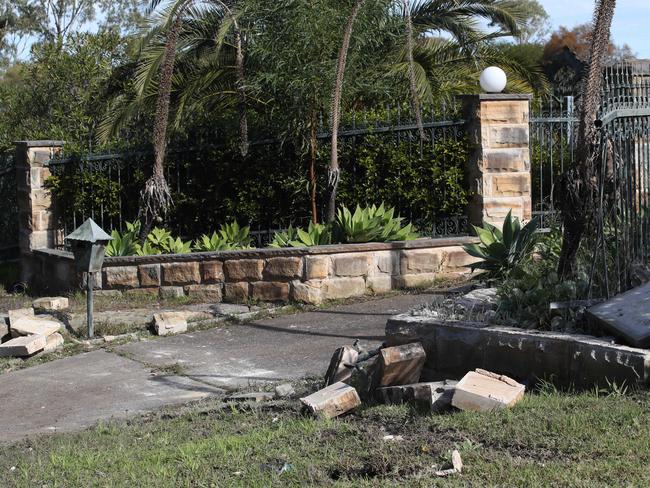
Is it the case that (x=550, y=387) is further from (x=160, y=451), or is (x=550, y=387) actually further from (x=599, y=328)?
(x=160, y=451)

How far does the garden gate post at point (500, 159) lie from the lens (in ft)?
37.9

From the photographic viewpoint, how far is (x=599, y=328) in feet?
19.4

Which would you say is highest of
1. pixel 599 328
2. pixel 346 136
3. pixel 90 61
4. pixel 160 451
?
pixel 90 61

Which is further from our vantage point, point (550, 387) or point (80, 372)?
point (80, 372)

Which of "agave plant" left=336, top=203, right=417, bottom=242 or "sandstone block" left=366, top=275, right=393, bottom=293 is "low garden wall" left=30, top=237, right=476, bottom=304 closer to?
"sandstone block" left=366, top=275, right=393, bottom=293

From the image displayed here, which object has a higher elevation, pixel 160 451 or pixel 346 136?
pixel 346 136

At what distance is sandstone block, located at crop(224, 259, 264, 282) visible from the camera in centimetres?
1031

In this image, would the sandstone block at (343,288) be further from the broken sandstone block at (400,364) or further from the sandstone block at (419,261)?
the broken sandstone block at (400,364)

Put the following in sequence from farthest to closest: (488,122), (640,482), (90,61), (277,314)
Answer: (90,61)
(488,122)
(277,314)
(640,482)

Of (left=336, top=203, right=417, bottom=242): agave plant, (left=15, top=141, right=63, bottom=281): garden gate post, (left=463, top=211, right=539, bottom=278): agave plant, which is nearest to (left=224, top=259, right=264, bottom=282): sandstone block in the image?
(left=336, top=203, right=417, bottom=242): agave plant

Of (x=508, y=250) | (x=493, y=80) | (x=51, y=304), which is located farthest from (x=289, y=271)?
(x=493, y=80)

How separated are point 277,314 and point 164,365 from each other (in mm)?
2174

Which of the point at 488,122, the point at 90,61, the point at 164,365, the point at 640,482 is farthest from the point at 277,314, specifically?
the point at 90,61

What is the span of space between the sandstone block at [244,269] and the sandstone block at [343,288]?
75cm
